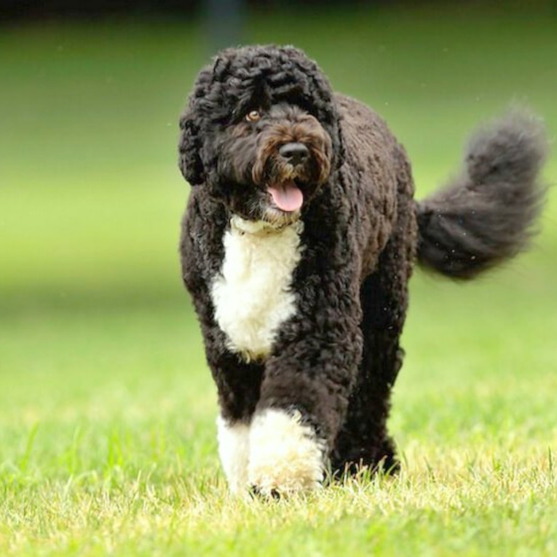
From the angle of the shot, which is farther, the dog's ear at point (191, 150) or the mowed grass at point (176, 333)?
the dog's ear at point (191, 150)

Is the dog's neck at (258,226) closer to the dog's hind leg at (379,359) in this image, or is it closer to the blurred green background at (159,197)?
the dog's hind leg at (379,359)

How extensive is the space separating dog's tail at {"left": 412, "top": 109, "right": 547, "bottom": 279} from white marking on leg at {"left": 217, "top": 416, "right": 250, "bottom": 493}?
1862mm

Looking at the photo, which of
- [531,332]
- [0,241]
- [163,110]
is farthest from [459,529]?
[163,110]

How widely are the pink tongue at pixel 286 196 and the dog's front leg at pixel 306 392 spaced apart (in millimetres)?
382

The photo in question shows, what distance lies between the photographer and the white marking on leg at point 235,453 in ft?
22.5

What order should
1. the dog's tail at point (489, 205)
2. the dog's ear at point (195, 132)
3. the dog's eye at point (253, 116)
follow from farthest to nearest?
1. the dog's tail at point (489, 205)
2. the dog's ear at point (195, 132)
3. the dog's eye at point (253, 116)

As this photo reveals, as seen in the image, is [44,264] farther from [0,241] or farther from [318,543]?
[318,543]

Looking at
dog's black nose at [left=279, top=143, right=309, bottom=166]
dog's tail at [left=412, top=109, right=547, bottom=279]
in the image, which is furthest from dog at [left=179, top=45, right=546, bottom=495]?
dog's tail at [left=412, top=109, right=547, bottom=279]

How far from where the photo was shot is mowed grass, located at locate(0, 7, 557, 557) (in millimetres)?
5445

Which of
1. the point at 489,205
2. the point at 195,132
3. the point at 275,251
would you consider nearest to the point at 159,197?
the point at 489,205

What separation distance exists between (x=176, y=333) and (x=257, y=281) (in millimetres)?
12530

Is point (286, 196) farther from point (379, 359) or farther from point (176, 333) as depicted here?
point (176, 333)

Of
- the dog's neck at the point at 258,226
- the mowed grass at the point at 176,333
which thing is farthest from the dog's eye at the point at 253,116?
the mowed grass at the point at 176,333

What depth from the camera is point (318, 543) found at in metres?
4.95
